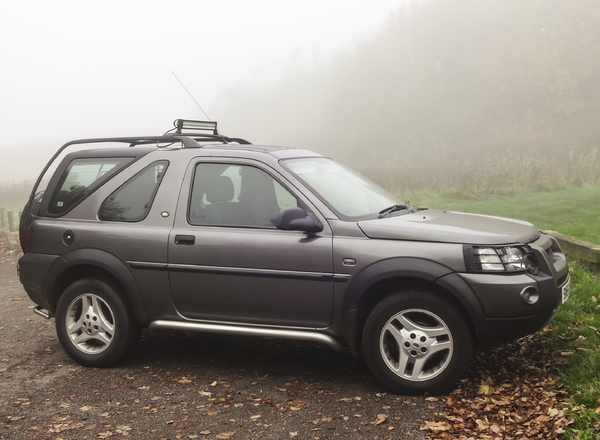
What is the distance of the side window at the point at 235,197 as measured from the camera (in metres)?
A: 5.57

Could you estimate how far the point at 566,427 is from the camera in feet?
14.1

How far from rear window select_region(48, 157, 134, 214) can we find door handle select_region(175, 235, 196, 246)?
1.06 meters

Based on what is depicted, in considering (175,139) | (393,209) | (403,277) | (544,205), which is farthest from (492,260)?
(544,205)

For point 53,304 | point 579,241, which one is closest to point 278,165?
point 53,304

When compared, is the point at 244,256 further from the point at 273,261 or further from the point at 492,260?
the point at 492,260

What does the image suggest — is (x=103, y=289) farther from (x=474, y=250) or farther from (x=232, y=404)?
(x=474, y=250)

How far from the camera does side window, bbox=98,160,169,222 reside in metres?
6.01

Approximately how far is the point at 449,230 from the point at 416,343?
2.95ft

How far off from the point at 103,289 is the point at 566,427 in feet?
13.1

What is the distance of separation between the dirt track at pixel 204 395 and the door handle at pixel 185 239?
1209mm

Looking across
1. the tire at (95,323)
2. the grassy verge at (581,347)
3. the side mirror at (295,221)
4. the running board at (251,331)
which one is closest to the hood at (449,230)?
the side mirror at (295,221)

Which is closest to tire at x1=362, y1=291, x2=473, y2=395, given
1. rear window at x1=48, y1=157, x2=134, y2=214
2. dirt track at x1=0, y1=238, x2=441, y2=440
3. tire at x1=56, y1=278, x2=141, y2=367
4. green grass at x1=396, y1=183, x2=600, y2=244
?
dirt track at x1=0, y1=238, x2=441, y2=440

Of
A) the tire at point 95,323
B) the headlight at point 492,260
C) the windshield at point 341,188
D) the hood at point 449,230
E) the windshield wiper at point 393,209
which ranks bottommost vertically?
the tire at point 95,323

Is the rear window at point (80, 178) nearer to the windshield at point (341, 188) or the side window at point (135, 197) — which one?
the side window at point (135, 197)
